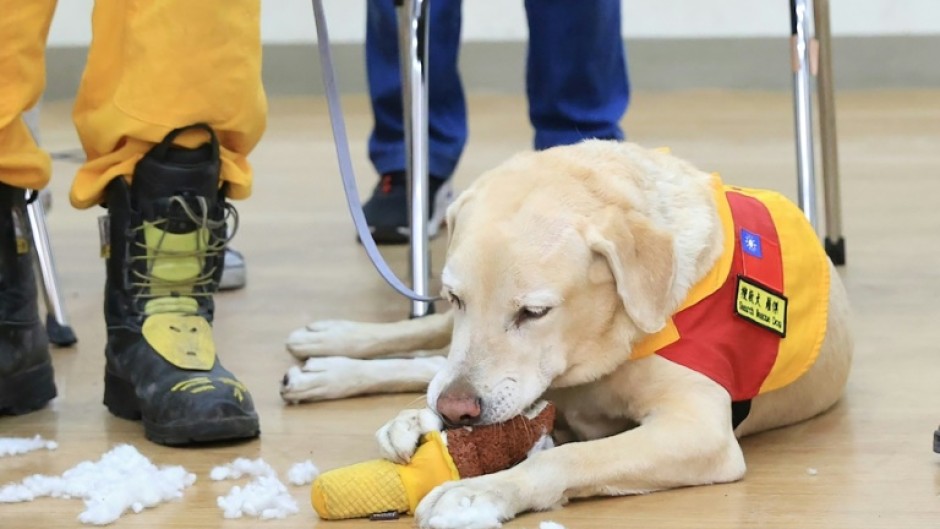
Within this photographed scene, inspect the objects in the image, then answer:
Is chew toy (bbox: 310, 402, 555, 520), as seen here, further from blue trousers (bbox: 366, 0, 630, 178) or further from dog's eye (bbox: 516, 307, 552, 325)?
blue trousers (bbox: 366, 0, 630, 178)

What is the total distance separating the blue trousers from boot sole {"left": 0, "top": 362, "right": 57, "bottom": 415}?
115 cm

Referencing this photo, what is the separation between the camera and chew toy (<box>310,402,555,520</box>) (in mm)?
1434

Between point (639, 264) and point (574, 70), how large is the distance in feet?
3.89

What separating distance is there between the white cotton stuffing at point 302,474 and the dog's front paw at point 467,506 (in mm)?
215

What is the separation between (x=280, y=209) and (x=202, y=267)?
161 cm

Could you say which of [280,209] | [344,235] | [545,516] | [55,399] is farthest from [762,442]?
[280,209]

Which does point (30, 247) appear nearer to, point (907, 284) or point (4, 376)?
point (4, 376)

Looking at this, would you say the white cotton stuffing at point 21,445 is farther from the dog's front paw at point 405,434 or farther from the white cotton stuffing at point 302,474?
the dog's front paw at point 405,434

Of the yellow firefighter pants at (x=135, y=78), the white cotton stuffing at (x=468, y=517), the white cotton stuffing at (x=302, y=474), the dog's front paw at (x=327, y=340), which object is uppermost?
the yellow firefighter pants at (x=135, y=78)

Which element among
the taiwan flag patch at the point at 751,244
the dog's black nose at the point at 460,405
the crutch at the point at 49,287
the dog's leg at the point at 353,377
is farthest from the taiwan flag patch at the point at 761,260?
the crutch at the point at 49,287

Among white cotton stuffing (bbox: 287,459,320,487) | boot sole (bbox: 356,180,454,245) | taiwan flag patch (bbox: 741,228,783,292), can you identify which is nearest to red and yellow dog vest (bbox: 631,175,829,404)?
taiwan flag patch (bbox: 741,228,783,292)

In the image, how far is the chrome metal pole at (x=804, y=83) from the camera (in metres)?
2.34

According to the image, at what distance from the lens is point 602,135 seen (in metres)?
2.67

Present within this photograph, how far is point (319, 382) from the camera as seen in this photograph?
189 centimetres
